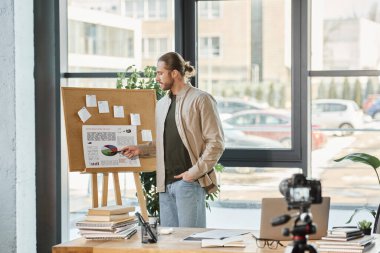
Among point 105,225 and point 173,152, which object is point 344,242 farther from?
point 173,152

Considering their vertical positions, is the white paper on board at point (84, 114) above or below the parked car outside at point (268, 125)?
above

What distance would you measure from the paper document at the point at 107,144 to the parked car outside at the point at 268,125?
40.9 inches

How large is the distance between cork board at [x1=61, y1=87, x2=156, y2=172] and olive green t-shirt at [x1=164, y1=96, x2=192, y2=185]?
0.50 m

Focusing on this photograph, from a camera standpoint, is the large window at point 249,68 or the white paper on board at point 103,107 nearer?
the white paper on board at point 103,107

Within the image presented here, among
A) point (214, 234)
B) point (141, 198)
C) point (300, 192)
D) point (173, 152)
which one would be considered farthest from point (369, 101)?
point (300, 192)

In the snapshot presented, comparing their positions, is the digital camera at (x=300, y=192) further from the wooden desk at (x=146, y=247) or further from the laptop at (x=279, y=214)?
the wooden desk at (x=146, y=247)

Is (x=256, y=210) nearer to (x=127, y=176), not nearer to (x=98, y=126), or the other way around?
(x=127, y=176)

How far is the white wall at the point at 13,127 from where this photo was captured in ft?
19.1

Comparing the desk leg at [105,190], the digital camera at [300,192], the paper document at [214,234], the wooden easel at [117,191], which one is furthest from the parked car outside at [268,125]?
the digital camera at [300,192]

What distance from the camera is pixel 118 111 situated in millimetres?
5695

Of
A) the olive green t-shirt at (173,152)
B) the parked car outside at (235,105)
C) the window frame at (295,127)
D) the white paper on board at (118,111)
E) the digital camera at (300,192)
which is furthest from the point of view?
the parked car outside at (235,105)

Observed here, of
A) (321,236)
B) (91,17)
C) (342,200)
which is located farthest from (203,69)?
(321,236)

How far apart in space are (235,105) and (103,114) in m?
1.25

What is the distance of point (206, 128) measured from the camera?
5.11 metres
